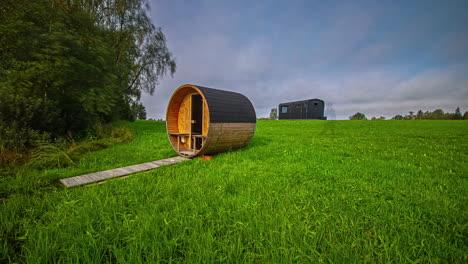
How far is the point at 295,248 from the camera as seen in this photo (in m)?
1.82

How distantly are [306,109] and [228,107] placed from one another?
29.0 metres

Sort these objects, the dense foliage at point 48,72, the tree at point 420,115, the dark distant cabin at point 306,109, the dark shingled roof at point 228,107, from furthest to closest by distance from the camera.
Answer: the tree at point 420,115 → the dark distant cabin at point 306,109 → the dense foliage at point 48,72 → the dark shingled roof at point 228,107

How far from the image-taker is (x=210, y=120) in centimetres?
521

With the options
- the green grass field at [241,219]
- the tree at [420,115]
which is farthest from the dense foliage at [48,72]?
the tree at [420,115]

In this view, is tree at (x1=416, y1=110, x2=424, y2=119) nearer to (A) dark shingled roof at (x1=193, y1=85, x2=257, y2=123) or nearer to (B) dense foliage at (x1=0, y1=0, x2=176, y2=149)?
(A) dark shingled roof at (x1=193, y1=85, x2=257, y2=123)

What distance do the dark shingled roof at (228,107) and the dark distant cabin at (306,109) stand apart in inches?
1090

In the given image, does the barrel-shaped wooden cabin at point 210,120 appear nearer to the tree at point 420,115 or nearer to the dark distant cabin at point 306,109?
the dark distant cabin at point 306,109

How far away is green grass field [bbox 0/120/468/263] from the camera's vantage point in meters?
1.78

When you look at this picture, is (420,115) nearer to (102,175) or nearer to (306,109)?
(306,109)

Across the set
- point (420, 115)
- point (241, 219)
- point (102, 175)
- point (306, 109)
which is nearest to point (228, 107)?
point (102, 175)

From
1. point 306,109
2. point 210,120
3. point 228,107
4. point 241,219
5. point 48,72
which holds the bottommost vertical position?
point 241,219

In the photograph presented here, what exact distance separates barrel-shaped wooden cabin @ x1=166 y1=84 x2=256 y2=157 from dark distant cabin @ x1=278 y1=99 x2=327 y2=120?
27720mm

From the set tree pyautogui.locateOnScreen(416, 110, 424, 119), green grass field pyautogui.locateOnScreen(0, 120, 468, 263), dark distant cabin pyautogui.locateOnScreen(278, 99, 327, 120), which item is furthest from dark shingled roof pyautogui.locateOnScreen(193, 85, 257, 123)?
tree pyautogui.locateOnScreen(416, 110, 424, 119)

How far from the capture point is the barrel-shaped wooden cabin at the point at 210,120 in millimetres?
5453
